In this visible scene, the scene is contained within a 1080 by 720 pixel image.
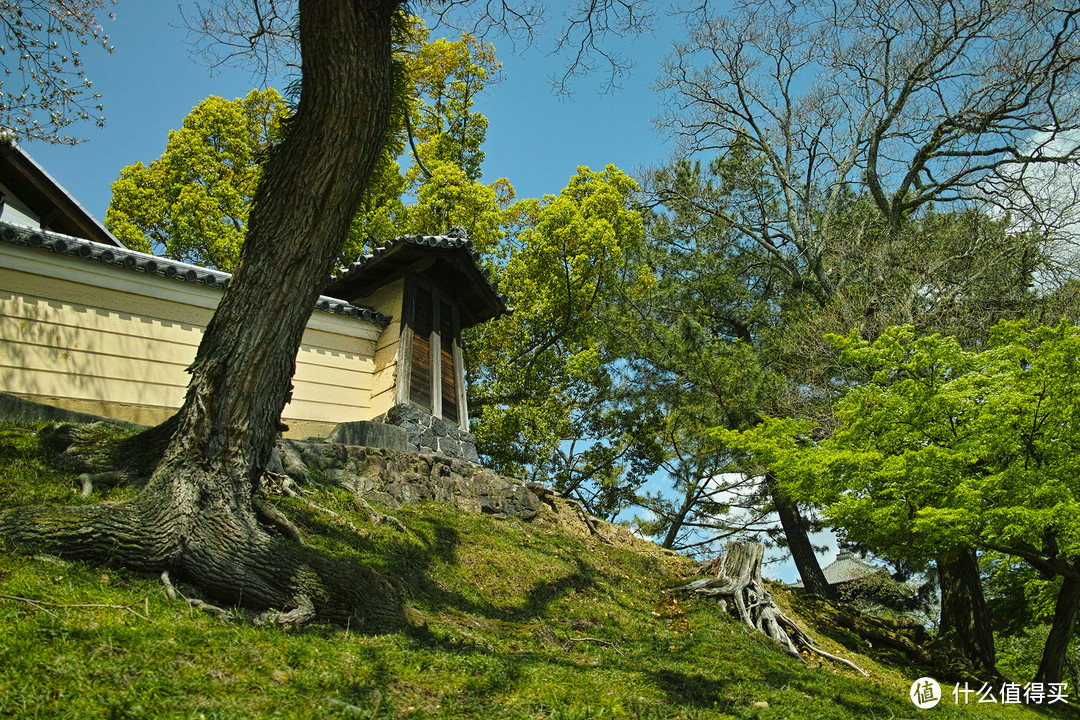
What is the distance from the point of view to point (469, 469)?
1131cm

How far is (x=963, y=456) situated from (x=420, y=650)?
24.7 ft

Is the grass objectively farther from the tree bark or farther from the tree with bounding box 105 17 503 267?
the tree with bounding box 105 17 503 267

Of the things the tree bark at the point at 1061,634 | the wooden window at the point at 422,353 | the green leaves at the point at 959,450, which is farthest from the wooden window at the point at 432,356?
the tree bark at the point at 1061,634

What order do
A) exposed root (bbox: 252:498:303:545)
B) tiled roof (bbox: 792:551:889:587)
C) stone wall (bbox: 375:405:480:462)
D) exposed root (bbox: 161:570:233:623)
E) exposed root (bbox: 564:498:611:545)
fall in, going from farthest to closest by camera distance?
tiled roof (bbox: 792:551:889:587) → exposed root (bbox: 564:498:611:545) → stone wall (bbox: 375:405:480:462) → exposed root (bbox: 252:498:303:545) → exposed root (bbox: 161:570:233:623)

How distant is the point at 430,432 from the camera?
11.7 metres

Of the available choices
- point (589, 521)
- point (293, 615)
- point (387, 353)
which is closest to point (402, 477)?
point (387, 353)

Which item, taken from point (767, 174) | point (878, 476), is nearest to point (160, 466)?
point (878, 476)

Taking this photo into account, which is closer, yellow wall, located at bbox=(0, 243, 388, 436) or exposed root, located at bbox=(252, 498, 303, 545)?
exposed root, located at bbox=(252, 498, 303, 545)

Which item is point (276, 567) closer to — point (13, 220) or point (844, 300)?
point (13, 220)

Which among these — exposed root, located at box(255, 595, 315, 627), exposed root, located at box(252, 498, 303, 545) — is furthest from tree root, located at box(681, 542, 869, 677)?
exposed root, located at box(255, 595, 315, 627)

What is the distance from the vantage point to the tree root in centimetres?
914

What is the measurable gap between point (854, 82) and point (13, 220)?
17936 millimetres

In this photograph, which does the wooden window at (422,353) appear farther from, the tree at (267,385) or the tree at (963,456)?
the tree at (267,385)

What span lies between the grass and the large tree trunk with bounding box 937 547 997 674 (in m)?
2.83
